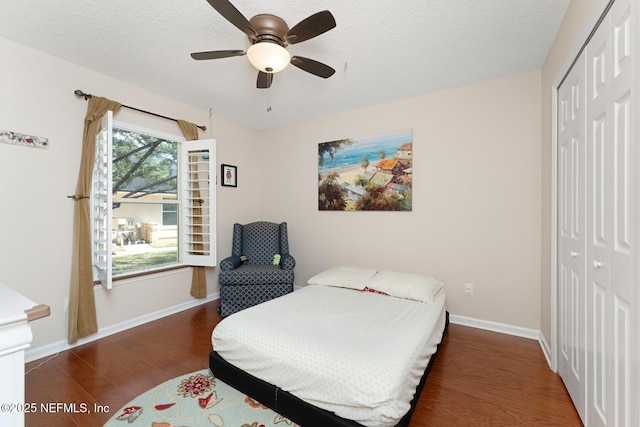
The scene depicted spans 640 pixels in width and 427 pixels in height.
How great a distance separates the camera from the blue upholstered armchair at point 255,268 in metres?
3.28

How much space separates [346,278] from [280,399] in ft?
4.88

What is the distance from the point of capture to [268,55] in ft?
6.10

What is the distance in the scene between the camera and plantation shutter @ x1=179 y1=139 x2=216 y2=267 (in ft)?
11.2

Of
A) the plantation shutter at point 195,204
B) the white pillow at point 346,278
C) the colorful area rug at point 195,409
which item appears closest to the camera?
the colorful area rug at point 195,409

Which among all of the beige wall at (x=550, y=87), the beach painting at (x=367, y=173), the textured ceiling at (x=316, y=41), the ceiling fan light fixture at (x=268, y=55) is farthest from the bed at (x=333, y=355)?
the textured ceiling at (x=316, y=41)

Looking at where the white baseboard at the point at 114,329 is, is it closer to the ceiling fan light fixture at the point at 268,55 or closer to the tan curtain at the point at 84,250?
the tan curtain at the point at 84,250

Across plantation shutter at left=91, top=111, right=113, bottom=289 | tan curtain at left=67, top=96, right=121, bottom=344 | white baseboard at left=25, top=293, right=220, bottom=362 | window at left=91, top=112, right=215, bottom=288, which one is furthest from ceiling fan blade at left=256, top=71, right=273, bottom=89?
white baseboard at left=25, top=293, right=220, bottom=362

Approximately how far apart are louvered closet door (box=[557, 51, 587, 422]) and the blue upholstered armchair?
2.52 m

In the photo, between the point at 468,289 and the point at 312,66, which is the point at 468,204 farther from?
the point at 312,66

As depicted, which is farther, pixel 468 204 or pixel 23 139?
pixel 468 204

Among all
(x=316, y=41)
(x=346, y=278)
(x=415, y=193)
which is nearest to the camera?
(x=316, y=41)

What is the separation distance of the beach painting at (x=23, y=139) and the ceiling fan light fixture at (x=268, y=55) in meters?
2.04

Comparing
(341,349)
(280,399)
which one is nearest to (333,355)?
(341,349)

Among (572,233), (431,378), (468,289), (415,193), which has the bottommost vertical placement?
(431,378)
